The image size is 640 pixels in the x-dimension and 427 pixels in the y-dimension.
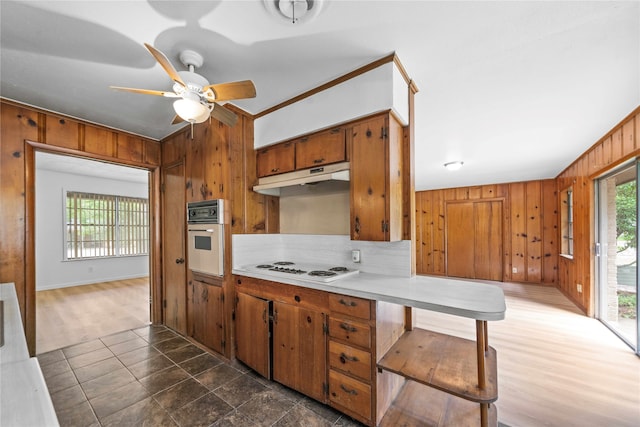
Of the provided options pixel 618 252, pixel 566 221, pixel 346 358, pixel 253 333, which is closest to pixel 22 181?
pixel 253 333

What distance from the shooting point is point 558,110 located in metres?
2.48

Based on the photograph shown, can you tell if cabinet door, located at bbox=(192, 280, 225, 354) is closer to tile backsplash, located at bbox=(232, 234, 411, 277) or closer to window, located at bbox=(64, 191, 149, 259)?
tile backsplash, located at bbox=(232, 234, 411, 277)

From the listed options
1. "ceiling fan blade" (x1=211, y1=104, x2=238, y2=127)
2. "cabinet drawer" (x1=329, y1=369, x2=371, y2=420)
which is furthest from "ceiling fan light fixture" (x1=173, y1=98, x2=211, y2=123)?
"cabinet drawer" (x1=329, y1=369, x2=371, y2=420)

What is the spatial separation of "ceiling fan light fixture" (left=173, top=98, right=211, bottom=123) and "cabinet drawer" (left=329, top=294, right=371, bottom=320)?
148 cm

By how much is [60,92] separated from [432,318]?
15.7 feet

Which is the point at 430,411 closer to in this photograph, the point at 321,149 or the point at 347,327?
the point at 347,327

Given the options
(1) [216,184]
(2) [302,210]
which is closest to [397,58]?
(2) [302,210]

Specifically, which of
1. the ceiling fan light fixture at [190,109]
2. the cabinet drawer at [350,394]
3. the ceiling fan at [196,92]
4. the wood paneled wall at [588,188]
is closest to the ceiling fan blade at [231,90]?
the ceiling fan at [196,92]

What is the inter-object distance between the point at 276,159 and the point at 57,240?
19.7ft

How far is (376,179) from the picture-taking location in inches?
72.8

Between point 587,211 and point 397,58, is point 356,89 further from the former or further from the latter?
point 587,211

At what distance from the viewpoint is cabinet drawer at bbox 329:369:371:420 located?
1.57 m

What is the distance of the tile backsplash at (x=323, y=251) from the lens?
2051 mm

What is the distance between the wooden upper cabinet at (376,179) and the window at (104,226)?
A: 6.74 metres
